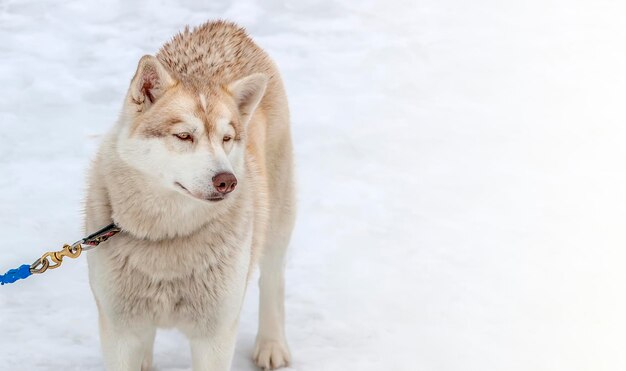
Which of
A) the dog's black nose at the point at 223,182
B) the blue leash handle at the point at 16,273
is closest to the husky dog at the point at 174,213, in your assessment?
the dog's black nose at the point at 223,182

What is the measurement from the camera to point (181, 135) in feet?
11.3

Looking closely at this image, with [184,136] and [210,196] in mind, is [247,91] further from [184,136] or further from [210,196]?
[210,196]

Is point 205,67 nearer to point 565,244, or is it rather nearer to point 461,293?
point 461,293

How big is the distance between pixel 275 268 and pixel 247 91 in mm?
1197

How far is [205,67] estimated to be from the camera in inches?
167

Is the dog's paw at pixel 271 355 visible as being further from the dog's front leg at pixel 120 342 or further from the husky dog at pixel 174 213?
the dog's front leg at pixel 120 342

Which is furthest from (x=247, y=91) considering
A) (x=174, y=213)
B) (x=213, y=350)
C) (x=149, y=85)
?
(x=213, y=350)

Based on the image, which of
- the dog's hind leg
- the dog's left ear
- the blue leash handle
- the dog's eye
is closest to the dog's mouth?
the dog's eye

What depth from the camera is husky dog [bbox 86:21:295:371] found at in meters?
3.45

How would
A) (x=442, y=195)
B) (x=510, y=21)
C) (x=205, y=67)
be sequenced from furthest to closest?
(x=510, y=21), (x=442, y=195), (x=205, y=67)

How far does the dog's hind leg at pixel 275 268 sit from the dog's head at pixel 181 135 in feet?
2.98

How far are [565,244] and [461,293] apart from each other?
3.43 ft

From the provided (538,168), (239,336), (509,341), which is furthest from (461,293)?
(538,168)

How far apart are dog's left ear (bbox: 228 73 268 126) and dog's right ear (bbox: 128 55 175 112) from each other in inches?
11.9
